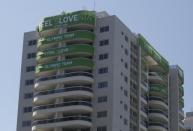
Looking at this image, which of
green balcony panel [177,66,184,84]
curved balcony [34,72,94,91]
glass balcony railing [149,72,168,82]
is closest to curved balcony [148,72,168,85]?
glass balcony railing [149,72,168,82]

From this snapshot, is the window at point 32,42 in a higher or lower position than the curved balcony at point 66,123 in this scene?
higher

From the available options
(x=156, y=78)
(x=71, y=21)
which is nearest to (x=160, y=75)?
(x=156, y=78)

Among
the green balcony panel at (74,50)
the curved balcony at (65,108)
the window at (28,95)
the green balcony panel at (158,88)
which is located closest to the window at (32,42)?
the green balcony panel at (74,50)

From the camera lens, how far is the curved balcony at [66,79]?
118m

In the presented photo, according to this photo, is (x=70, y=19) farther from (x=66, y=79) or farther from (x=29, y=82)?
(x=29, y=82)

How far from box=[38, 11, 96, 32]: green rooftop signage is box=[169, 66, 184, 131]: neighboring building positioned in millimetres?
34653

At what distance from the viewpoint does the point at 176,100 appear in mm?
147125

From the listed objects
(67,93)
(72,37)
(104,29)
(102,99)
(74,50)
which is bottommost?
(102,99)

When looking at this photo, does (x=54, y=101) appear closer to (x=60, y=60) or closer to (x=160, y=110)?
(x=60, y=60)

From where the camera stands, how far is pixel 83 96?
11812 cm

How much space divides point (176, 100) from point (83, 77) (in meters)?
37.6

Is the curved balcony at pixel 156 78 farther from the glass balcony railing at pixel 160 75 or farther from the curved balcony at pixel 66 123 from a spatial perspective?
the curved balcony at pixel 66 123

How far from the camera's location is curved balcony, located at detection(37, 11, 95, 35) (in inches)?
4882

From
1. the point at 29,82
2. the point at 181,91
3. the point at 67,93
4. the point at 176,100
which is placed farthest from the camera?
the point at 181,91
